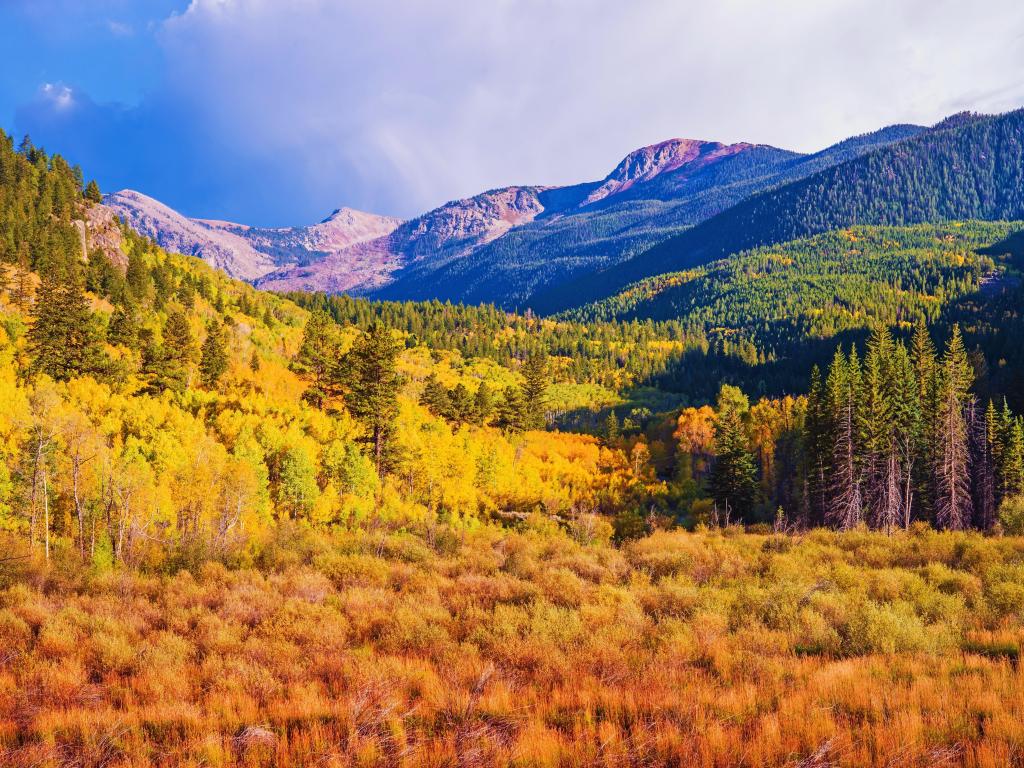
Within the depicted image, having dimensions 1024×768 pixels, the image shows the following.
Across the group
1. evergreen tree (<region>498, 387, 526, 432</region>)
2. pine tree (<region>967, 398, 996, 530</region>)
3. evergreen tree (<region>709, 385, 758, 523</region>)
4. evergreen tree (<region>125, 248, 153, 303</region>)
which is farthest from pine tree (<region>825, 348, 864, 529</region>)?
evergreen tree (<region>125, 248, 153, 303</region>)

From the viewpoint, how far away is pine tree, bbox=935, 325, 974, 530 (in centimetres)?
4025

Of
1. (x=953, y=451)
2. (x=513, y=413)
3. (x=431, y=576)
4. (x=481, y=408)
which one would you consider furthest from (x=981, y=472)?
(x=431, y=576)

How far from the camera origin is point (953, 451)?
132ft

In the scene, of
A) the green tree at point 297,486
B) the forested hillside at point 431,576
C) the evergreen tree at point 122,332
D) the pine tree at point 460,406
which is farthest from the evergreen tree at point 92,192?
the green tree at point 297,486

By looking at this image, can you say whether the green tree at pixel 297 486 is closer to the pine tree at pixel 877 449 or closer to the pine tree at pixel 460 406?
the pine tree at pixel 460 406

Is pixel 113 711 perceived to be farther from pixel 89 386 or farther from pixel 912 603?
pixel 89 386

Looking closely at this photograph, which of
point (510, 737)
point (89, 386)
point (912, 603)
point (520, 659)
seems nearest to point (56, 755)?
point (510, 737)

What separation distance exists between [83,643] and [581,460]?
58465mm

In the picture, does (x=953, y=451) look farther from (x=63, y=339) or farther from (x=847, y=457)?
(x=63, y=339)

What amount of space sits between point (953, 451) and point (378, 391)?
4373 centimetres

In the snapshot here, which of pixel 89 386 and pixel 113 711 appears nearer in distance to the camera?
pixel 113 711

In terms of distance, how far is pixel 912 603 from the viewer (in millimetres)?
12422

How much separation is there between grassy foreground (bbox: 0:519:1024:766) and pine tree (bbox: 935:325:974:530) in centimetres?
2900

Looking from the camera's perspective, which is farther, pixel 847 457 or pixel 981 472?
pixel 981 472
